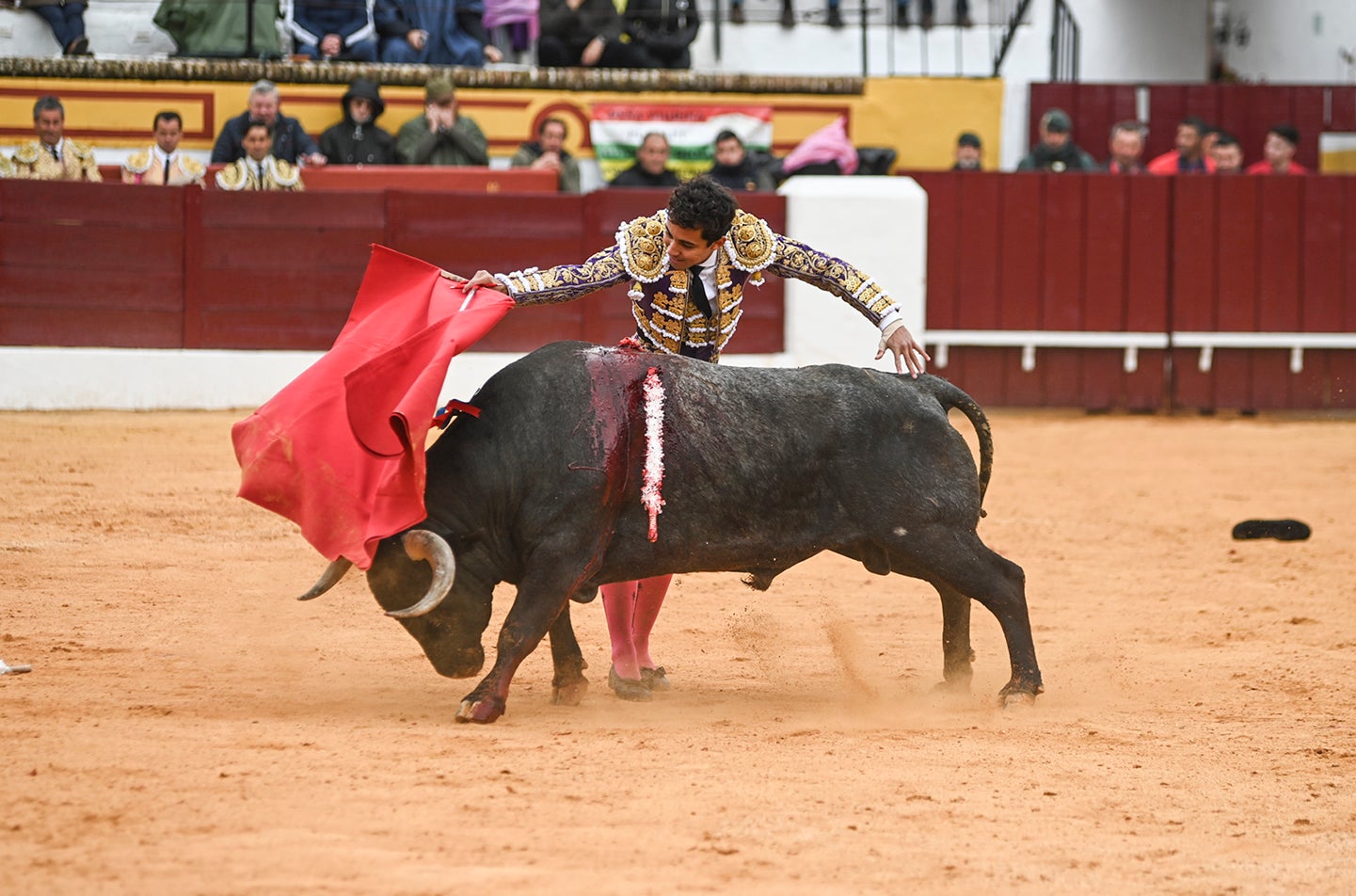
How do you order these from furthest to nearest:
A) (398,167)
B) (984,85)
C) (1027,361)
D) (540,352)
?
(984,85), (1027,361), (398,167), (540,352)

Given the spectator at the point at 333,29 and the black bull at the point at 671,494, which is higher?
the spectator at the point at 333,29

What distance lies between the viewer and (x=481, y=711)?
3654 mm

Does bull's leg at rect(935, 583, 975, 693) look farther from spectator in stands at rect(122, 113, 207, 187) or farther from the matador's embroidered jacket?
spectator in stands at rect(122, 113, 207, 187)

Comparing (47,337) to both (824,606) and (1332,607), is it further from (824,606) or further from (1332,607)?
(1332,607)

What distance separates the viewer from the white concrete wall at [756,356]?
8.80 meters

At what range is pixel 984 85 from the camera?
11.7 metres

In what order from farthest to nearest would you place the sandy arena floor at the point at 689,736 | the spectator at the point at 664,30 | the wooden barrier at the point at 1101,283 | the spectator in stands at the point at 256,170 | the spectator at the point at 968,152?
the spectator at the point at 664,30 → the spectator at the point at 968,152 → the wooden barrier at the point at 1101,283 → the spectator in stands at the point at 256,170 → the sandy arena floor at the point at 689,736

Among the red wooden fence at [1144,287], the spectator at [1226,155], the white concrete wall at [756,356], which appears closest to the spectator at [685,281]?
the white concrete wall at [756,356]

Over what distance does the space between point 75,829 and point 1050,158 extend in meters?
9.00

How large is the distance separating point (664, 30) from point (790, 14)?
1529 mm

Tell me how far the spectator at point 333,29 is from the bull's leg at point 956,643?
25.6 ft

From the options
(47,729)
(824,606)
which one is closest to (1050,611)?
(824,606)

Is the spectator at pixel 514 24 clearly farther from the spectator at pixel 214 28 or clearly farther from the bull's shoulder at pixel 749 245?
the bull's shoulder at pixel 749 245

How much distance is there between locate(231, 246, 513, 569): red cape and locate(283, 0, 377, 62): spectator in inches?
296
